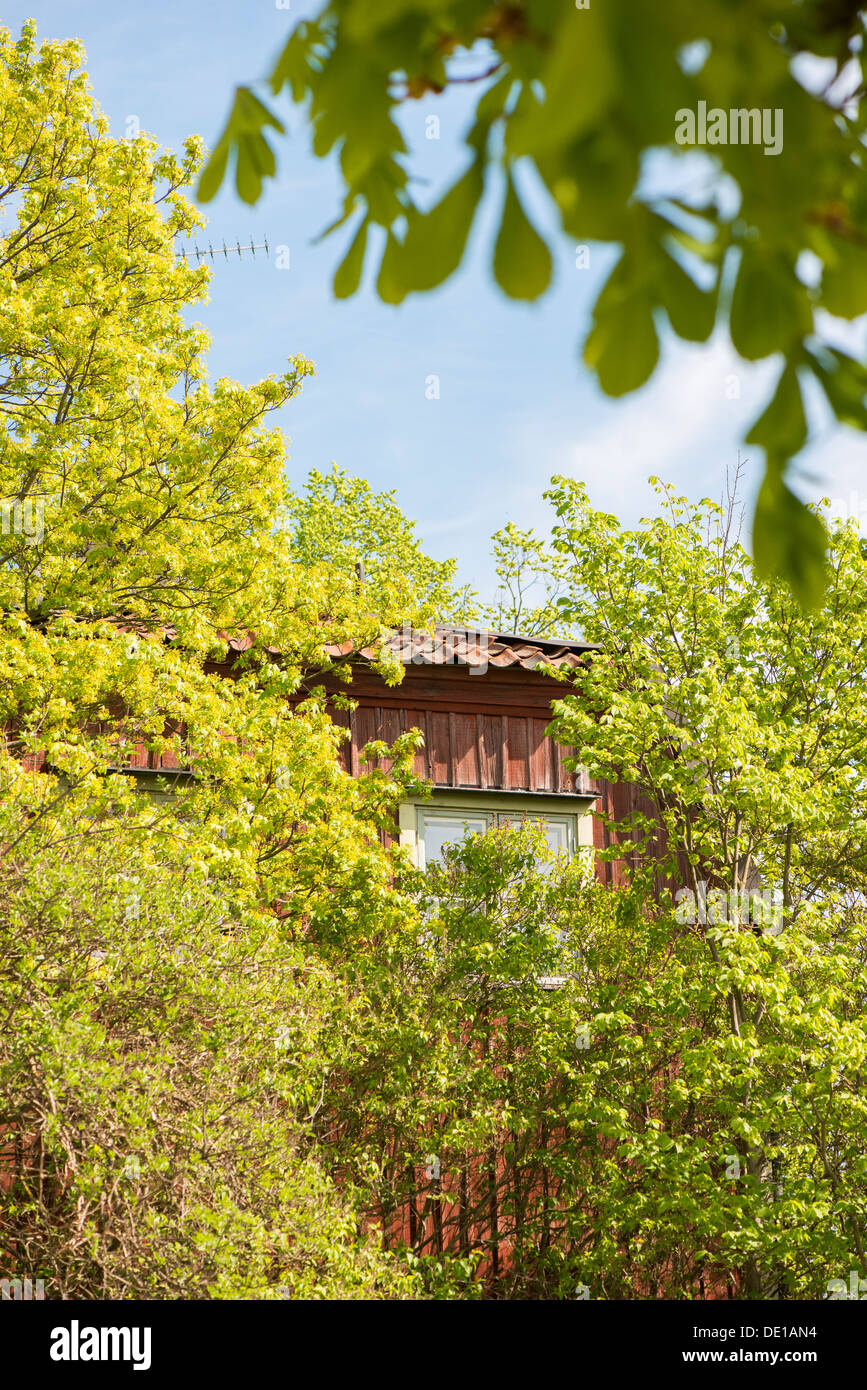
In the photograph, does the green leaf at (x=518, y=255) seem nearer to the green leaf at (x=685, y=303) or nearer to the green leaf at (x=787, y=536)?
the green leaf at (x=685, y=303)

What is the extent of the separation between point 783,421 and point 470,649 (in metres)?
10.4

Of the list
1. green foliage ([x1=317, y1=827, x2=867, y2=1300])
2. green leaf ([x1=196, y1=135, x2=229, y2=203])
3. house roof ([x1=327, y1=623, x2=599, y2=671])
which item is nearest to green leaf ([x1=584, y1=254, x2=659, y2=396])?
green leaf ([x1=196, y1=135, x2=229, y2=203])

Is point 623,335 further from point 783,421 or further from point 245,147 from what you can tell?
point 245,147

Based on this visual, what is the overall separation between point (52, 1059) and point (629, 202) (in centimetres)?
516

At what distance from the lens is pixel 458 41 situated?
5.29 feet

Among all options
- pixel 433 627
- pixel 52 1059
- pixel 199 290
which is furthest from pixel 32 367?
pixel 52 1059

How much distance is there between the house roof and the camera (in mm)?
11438

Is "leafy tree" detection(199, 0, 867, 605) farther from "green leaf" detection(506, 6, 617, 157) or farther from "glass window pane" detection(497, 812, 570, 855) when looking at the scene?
"glass window pane" detection(497, 812, 570, 855)

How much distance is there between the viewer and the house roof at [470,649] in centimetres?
1144

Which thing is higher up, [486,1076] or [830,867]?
[830,867]

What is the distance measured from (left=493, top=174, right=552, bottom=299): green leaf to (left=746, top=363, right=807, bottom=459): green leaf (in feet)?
1.08
